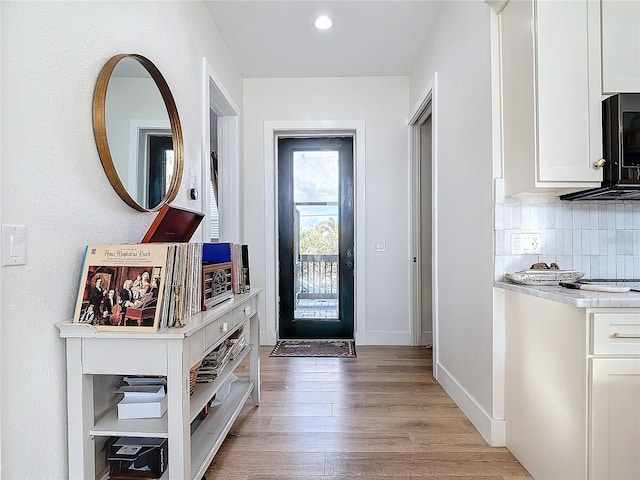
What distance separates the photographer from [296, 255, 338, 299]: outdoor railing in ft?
14.1

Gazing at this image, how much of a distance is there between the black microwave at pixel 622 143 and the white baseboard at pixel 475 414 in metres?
1.30

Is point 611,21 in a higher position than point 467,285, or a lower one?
higher

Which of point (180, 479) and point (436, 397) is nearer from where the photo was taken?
point (180, 479)

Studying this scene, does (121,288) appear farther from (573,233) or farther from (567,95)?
(573,233)

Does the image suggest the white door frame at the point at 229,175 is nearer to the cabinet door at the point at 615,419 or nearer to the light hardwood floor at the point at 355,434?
the light hardwood floor at the point at 355,434

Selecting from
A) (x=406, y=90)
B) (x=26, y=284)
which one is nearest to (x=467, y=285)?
(x=26, y=284)

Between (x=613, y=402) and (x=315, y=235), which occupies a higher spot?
(x=315, y=235)

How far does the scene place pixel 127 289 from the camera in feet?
4.62

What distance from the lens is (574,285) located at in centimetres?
173

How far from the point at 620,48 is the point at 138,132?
7.36ft

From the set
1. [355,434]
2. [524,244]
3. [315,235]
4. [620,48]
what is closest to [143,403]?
[355,434]

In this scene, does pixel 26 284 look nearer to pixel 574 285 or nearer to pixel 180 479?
pixel 180 479

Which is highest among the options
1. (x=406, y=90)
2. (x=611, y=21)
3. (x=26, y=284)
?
(x=406, y=90)

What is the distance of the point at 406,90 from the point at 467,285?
246 cm
